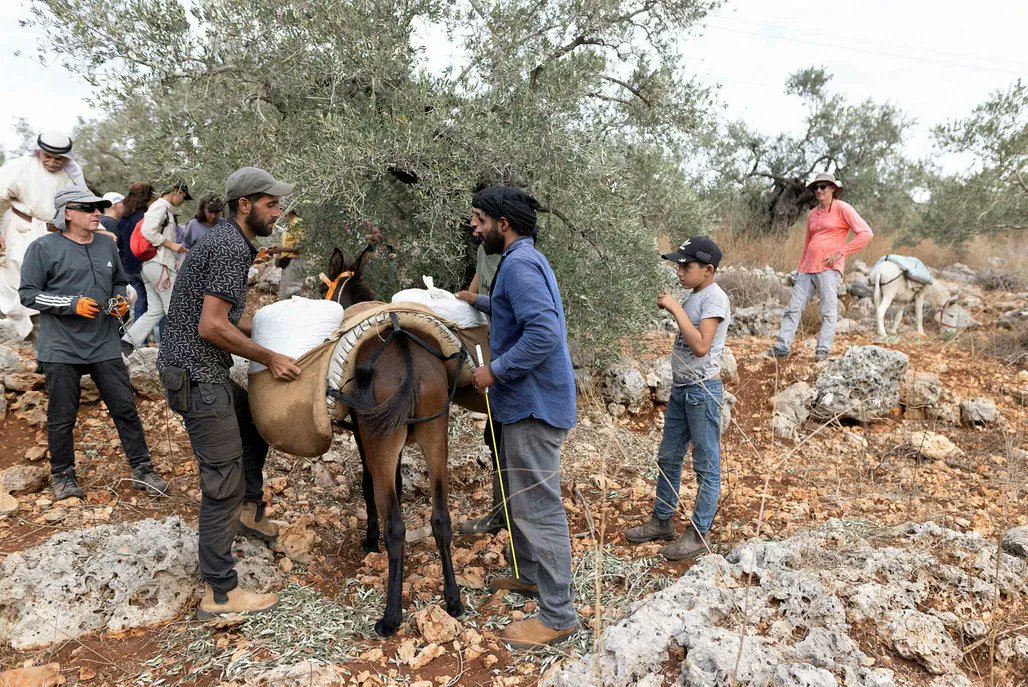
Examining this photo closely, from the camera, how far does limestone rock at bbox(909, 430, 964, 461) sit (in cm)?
606

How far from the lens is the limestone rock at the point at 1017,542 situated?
3.48 meters

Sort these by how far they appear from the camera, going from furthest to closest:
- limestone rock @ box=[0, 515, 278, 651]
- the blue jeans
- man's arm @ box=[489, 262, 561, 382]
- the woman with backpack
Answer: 1. the woman with backpack
2. the blue jeans
3. limestone rock @ box=[0, 515, 278, 651]
4. man's arm @ box=[489, 262, 561, 382]

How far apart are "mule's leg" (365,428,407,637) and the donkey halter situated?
1.10 meters

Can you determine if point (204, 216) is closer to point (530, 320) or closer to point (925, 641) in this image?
point (530, 320)

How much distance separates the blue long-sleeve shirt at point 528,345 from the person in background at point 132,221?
593cm

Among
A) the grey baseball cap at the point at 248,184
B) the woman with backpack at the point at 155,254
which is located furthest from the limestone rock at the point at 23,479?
the grey baseball cap at the point at 248,184

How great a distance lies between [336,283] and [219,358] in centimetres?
91

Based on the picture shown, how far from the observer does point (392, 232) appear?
5.97 meters

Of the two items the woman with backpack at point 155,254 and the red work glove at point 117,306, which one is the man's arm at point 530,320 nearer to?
the red work glove at point 117,306

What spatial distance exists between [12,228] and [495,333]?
18.4 ft

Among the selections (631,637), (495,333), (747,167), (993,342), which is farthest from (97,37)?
(747,167)

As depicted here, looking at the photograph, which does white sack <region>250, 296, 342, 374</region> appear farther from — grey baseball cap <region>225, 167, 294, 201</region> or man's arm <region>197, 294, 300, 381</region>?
grey baseball cap <region>225, 167, 294, 201</region>

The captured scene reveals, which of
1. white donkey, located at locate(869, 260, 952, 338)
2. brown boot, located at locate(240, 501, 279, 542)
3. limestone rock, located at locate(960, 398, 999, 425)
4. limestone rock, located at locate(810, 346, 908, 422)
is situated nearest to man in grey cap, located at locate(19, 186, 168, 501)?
brown boot, located at locate(240, 501, 279, 542)

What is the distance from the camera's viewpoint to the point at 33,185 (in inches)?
227
